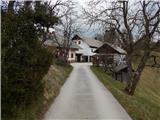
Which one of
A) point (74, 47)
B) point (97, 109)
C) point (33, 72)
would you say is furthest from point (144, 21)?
point (74, 47)

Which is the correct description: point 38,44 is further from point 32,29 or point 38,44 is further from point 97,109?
point 97,109

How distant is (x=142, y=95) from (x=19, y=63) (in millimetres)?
23890

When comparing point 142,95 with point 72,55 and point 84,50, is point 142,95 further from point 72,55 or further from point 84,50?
point 84,50

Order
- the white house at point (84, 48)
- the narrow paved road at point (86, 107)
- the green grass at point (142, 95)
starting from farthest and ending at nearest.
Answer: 1. the white house at point (84, 48)
2. the green grass at point (142, 95)
3. the narrow paved road at point (86, 107)

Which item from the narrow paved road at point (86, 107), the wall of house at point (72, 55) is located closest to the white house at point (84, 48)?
the wall of house at point (72, 55)

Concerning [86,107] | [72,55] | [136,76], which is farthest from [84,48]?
[86,107]

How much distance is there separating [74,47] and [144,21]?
55.0 meters

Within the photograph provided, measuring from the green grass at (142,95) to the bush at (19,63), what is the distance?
5.60 metres

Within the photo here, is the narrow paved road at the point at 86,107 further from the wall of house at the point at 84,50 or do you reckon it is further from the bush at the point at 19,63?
the wall of house at the point at 84,50

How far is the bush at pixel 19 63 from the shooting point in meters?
11.9

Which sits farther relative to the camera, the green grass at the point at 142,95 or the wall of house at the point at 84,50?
the wall of house at the point at 84,50

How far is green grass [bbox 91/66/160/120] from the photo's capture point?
60.7 ft

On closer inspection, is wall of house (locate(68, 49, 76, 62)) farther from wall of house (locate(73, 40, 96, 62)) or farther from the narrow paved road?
the narrow paved road

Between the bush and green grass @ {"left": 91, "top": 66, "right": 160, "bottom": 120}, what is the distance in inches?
221
